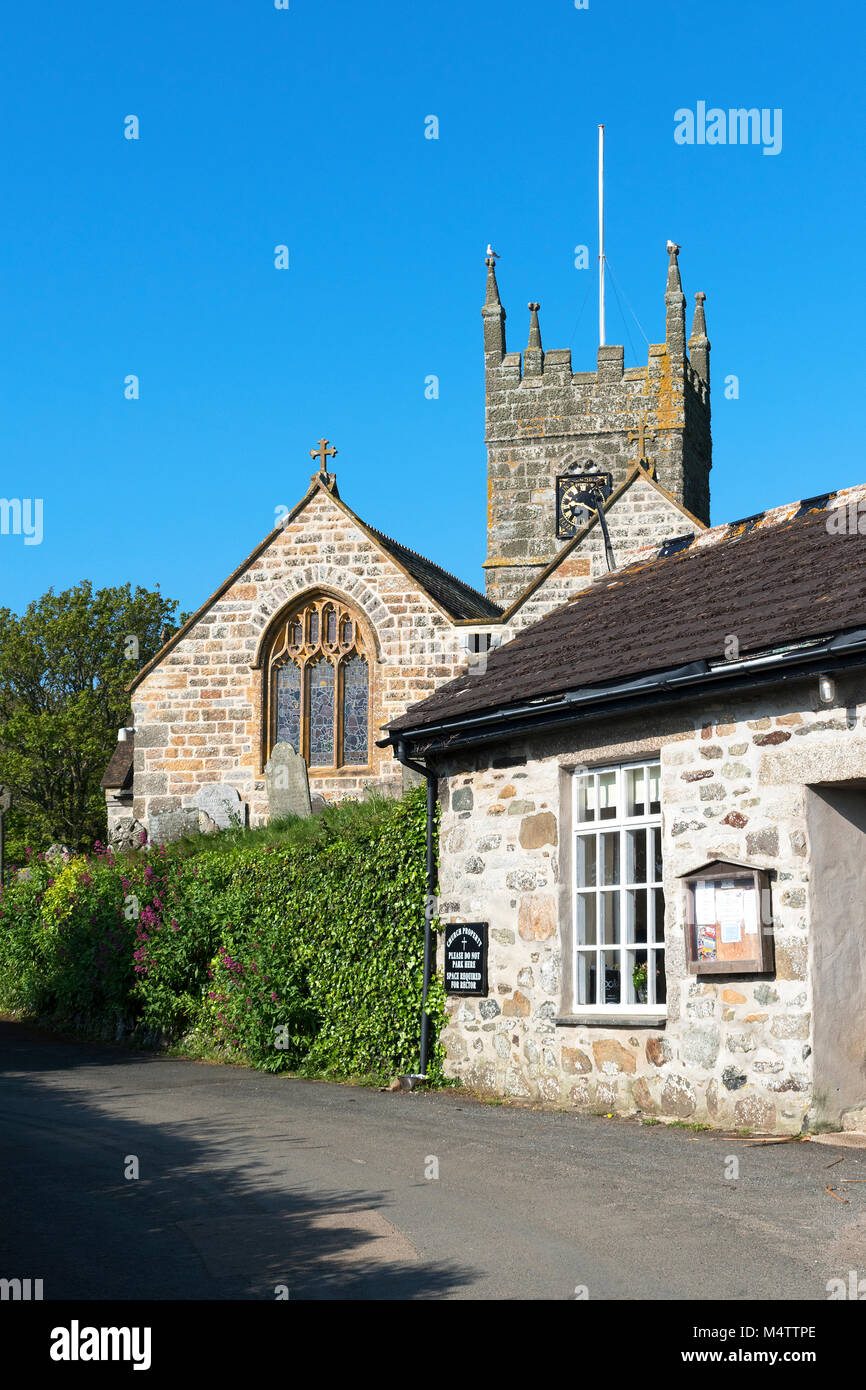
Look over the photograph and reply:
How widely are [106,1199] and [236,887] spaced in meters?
7.90

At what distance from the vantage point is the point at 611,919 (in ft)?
37.3

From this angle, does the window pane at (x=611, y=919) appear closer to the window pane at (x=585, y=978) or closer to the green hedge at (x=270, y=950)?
the window pane at (x=585, y=978)

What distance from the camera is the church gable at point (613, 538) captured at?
23922 millimetres

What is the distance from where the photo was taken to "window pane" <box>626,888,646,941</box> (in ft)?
36.5

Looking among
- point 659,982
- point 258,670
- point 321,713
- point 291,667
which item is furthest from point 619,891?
point 258,670

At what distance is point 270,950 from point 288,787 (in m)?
9.82

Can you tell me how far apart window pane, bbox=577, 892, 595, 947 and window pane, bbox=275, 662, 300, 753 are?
53.4 feet

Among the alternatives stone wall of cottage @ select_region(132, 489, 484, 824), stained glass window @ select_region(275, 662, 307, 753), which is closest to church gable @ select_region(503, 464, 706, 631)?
stone wall of cottage @ select_region(132, 489, 484, 824)

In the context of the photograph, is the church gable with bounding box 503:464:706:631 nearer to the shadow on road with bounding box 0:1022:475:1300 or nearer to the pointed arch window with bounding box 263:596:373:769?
the pointed arch window with bounding box 263:596:373:769

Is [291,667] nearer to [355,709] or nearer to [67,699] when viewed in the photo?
[355,709]

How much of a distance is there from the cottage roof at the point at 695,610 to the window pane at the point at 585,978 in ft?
7.03

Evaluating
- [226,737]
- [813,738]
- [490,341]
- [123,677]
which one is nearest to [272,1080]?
[813,738]
